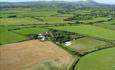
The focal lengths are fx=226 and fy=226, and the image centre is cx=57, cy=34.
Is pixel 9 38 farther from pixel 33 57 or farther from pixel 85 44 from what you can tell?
pixel 85 44

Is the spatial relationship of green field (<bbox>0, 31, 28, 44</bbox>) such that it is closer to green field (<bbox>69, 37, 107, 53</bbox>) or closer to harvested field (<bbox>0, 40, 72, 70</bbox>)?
harvested field (<bbox>0, 40, 72, 70</bbox>)

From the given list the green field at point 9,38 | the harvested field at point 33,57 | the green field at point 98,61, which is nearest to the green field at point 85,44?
the green field at point 98,61

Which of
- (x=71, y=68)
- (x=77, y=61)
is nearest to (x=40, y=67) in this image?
(x=71, y=68)

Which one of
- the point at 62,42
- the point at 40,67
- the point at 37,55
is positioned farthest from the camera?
the point at 62,42

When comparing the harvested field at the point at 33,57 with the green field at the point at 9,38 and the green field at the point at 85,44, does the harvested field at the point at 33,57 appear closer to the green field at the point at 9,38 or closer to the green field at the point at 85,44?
the green field at the point at 9,38

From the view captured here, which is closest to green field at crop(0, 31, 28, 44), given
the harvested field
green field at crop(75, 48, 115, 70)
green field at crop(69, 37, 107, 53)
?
the harvested field

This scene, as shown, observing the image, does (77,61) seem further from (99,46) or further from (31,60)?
(99,46)
